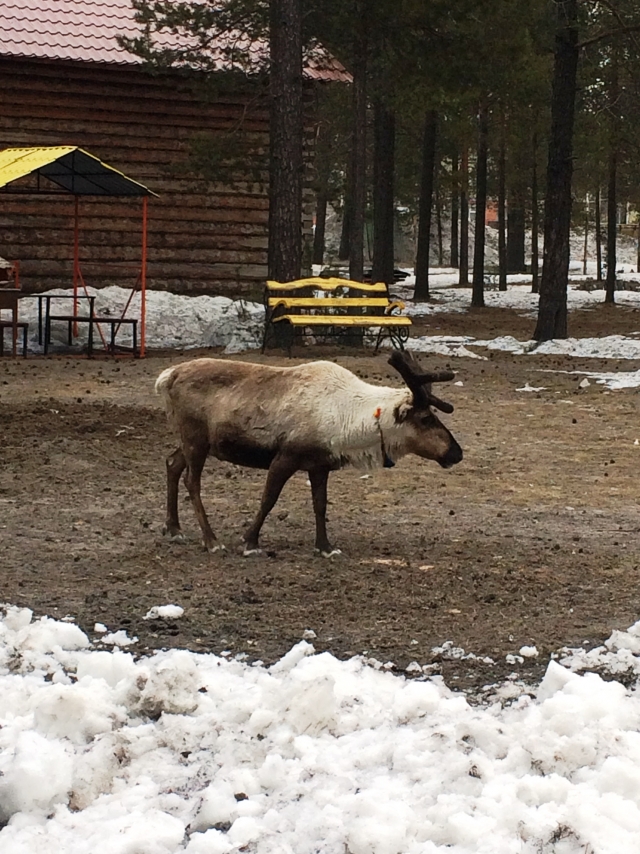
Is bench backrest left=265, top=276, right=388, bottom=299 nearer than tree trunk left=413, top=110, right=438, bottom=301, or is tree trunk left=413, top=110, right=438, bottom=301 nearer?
bench backrest left=265, top=276, right=388, bottom=299

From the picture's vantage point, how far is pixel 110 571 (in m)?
6.84

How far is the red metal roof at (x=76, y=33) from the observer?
21077mm

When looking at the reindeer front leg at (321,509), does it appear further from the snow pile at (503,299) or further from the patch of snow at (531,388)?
the snow pile at (503,299)

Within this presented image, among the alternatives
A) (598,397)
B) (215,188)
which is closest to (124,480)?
(598,397)

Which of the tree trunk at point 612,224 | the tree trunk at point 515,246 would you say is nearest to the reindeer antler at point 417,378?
the tree trunk at point 612,224

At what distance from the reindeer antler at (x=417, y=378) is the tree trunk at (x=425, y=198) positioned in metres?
24.8

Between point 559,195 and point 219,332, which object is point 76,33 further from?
point 559,195

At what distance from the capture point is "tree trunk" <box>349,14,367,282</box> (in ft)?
73.8

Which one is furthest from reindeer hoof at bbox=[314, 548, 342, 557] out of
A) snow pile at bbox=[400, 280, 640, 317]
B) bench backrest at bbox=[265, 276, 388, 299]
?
snow pile at bbox=[400, 280, 640, 317]

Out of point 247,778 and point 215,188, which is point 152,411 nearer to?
point 247,778

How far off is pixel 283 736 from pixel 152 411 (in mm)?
8468

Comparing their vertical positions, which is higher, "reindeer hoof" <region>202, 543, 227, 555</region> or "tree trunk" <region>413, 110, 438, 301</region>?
"tree trunk" <region>413, 110, 438, 301</region>

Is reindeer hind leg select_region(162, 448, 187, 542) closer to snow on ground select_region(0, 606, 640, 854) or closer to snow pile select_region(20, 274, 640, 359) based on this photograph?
snow on ground select_region(0, 606, 640, 854)

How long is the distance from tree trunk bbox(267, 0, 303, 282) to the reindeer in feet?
40.7
